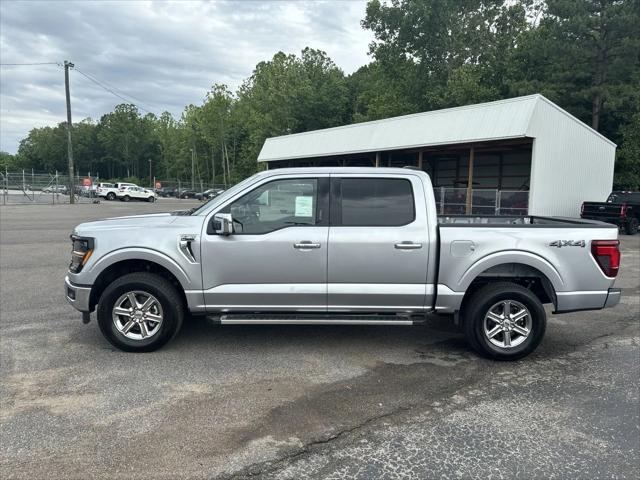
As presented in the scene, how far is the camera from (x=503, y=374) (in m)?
4.71

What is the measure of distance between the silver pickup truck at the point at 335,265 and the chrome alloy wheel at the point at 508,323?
0.04 ft

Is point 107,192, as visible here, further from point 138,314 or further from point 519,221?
point 519,221

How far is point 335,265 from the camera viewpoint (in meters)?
4.90

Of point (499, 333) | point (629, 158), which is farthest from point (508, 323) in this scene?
point (629, 158)

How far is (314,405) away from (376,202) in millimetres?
2125

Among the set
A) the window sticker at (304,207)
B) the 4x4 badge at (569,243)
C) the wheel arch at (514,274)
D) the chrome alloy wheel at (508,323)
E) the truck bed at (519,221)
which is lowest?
the chrome alloy wheel at (508,323)

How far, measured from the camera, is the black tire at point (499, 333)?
494 centimetres

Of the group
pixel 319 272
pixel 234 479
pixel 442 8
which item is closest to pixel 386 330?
pixel 319 272

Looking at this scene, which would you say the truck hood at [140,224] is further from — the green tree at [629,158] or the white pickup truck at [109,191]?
the white pickup truck at [109,191]

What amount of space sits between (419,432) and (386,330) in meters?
2.53

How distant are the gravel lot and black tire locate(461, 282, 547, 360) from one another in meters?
0.14

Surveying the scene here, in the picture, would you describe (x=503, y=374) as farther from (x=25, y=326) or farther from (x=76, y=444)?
(x=25, y=326)

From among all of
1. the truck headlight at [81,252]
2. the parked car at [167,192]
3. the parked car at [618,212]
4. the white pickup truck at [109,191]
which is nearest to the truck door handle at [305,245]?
the truck headlight at [81,252]

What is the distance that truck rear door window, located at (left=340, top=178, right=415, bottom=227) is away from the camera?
16.4 feet
